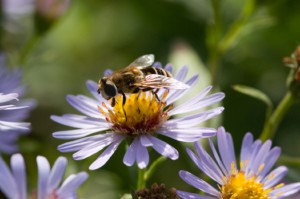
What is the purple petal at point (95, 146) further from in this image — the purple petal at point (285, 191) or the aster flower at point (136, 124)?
the purple petal at point (285, 191)

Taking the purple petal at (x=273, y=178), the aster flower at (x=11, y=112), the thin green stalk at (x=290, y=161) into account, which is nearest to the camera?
the purple petal at (x=273, y=178)

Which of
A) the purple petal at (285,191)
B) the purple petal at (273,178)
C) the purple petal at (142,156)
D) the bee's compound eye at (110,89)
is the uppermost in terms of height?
the bee's compound eye at (110,89)

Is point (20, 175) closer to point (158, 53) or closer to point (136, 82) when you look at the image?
point (136, 82)

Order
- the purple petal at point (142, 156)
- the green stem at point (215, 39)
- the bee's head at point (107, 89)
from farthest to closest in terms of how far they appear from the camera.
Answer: the green stem at point (215, 39)
the bee's head at point (107, 89)
the purple petal at point (142, 156)

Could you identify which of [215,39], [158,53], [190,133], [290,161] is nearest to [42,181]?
[190,133]

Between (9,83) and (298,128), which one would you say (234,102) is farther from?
(9,83)

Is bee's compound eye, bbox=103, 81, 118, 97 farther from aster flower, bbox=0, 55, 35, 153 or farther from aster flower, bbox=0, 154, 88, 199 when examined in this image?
aster flower, bbox=0, 55, 35, 153

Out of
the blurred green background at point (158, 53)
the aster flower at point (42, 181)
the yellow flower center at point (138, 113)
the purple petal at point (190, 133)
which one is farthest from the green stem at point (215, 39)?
the aster flower at point (42, 181)

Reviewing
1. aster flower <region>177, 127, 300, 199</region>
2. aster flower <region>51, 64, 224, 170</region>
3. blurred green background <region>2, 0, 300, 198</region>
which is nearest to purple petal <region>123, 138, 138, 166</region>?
aster flower <region>51, 64, 224, 170</region>
